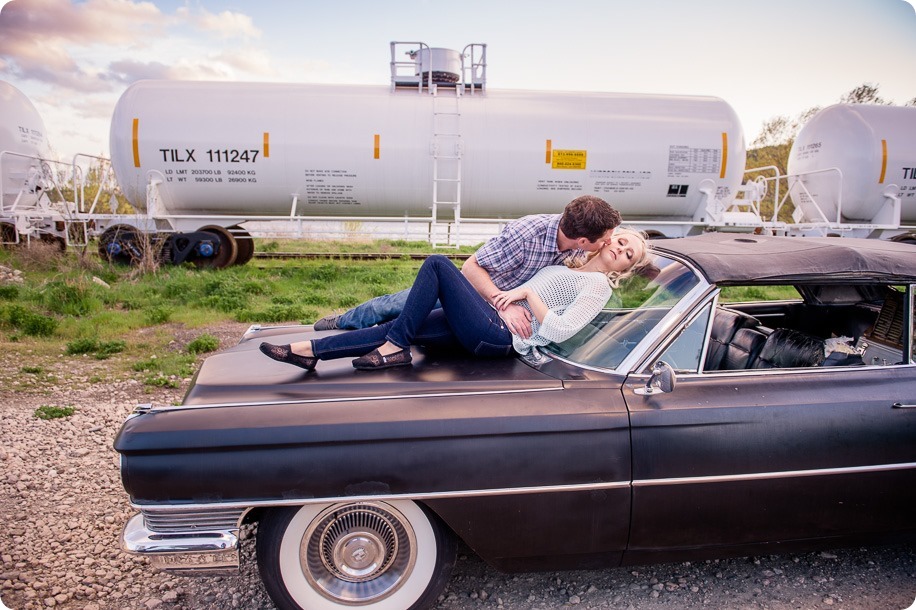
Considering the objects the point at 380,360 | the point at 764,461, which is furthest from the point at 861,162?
the point at 380,360

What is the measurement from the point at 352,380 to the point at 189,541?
833 millimetres

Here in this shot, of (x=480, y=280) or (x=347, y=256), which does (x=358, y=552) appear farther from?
(x=347, y=256)

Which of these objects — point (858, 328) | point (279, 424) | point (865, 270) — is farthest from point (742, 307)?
point (279, 424)

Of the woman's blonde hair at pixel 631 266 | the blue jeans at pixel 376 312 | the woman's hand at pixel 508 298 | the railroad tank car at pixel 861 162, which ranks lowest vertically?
the blue jeans at pixel 376 312

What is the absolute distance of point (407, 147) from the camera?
33.0 feet

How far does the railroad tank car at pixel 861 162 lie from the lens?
10906mm

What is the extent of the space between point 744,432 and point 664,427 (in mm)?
328

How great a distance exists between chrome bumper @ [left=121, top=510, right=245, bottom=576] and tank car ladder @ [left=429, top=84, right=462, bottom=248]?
323 inches

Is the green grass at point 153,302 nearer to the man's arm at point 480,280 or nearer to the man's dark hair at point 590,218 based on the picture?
the man's arm at point 480,280

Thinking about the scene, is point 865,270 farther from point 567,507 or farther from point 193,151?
point 193,151

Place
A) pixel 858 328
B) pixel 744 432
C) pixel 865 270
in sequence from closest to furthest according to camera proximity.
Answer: pixel 744 432 → pixel 865 270 → pixel 858 328

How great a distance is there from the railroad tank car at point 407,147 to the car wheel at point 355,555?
27.1 ft

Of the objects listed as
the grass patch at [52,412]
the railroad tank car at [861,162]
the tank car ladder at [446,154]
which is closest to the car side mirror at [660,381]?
the grass patch at [52,412]

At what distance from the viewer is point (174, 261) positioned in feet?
34.5
